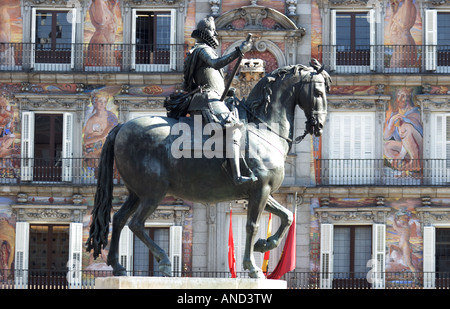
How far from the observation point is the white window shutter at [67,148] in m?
36.4

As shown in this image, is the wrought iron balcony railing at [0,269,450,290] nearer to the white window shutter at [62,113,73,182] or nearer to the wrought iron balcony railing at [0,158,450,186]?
the wrought iron balcony railing at [0,158,450,186]

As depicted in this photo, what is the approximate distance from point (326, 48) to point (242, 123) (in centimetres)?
2274

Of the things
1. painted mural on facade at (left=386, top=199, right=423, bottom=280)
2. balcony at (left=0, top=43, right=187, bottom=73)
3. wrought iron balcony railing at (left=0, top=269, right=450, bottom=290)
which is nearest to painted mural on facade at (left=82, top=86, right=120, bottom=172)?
balcony at (left=0, top=43, right=187, bottom=73)

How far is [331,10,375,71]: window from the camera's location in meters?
36.9

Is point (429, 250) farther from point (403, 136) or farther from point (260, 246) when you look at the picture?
point (260, 246)

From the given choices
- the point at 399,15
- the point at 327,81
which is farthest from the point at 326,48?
the point at 327,81

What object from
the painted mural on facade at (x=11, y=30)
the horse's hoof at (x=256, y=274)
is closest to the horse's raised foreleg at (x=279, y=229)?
the horse's hoof at (x=256, y=274)

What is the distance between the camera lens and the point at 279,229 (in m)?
14.5

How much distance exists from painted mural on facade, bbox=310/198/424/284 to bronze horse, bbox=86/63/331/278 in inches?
843

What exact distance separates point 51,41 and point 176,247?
7588 millimetres

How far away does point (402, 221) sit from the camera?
118ft

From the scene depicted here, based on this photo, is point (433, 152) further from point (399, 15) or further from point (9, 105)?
point (9, 105)

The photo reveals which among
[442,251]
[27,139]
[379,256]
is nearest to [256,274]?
[379,256]

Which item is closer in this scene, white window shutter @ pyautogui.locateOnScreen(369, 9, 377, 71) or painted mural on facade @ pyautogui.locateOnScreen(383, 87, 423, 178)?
painted mural on facade @ pyautogui.locateOnScreen(383, 87, 423, 178)
